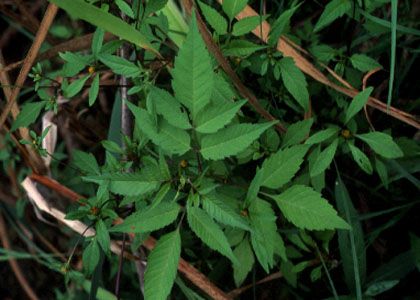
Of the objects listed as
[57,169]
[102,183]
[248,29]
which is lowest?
[57,169]

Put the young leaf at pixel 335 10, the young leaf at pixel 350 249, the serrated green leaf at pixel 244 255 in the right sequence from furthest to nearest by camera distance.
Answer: the young leaf at pixel 350 249
the serrated green leaf at pixel 244 255
the young leaf at pixel 335 10

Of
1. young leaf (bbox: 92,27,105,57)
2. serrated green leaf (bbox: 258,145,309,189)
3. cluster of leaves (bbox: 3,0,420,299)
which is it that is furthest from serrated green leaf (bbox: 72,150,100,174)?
serrated green leaf (bbox: 258,145,309,189)

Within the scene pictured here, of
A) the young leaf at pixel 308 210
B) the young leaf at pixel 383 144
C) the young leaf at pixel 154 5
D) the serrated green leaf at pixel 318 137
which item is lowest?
the young leaf at pixel 308 210

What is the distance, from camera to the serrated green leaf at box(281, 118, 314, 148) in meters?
1.47

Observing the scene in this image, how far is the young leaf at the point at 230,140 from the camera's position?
114 cm

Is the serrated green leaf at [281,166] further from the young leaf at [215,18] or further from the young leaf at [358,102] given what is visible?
the young leaf at [215,18]

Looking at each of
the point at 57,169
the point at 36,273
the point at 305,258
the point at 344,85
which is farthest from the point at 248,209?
the point at 36,273

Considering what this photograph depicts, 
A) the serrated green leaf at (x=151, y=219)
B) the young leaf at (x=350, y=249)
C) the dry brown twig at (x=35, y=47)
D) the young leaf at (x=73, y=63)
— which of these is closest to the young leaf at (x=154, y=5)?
the young leaf at (x=73, y=63)

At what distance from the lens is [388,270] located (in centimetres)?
176

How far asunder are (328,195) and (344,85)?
49 centimetres

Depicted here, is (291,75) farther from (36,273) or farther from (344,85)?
(36,273)

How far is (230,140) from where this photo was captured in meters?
1.17

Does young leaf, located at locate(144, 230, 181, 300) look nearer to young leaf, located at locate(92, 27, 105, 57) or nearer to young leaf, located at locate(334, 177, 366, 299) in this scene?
young leaf, located at locate(92, 27, 105, 57)

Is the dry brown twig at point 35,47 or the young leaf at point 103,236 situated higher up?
the dry brown twig at point 35,47
